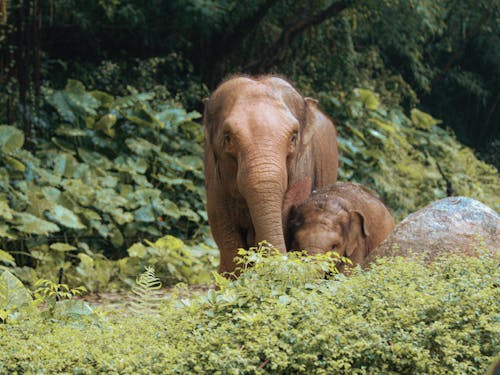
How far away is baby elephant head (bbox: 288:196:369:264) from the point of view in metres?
8.09

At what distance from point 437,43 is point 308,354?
61.5 ft

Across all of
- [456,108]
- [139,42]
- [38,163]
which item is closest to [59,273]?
[38,163]

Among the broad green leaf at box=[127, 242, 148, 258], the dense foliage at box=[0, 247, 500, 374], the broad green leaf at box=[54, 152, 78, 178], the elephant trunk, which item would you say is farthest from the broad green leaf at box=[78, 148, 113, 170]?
the dense foliage at box=[0, 247, 500, 374]

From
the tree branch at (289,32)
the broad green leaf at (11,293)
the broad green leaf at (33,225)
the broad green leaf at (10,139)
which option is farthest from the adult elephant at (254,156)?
the tree branch at (289,32)

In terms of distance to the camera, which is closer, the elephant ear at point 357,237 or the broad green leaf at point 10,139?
the elephant ear at point 357,237

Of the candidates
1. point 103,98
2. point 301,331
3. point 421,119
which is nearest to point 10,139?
point 103,98

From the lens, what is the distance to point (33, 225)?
11039 millimetres

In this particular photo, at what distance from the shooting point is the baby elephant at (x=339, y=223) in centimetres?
812

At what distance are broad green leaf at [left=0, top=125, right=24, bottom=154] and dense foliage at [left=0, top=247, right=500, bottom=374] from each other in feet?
21.1

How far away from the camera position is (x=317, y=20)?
56.1ft

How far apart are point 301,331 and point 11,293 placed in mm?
2643

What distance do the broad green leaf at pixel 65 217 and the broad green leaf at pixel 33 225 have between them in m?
0.26

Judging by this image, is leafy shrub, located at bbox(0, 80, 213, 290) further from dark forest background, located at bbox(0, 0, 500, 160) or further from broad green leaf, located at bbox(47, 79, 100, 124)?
dark forest background, located at bbox(0, 0, 500, 160)

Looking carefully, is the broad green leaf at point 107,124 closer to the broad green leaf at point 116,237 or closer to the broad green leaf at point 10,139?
→ the broad green leaf at point 10,139
